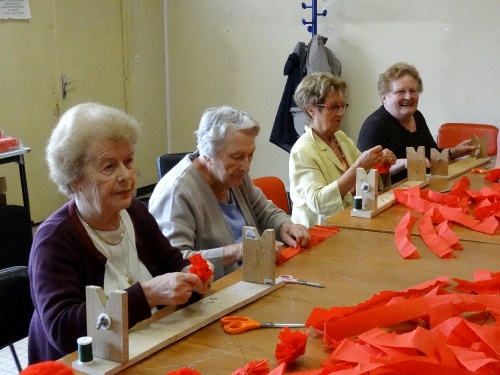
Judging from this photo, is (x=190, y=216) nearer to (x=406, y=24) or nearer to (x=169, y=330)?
→ (x=169, y=330)

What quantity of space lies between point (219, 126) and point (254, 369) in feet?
4.05

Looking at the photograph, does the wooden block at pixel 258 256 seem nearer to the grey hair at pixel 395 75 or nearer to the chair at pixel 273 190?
the chair at pixel 273 190

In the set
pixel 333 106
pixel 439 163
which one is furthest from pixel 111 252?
pixel 439 163

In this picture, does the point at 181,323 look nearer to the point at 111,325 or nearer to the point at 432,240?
the point at 111,325

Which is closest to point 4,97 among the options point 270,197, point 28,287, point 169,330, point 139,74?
point 139,74

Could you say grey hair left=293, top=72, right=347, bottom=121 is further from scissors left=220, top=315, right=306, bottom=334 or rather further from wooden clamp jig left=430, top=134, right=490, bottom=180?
scissors left=220, top=315, right=306, bottom=334

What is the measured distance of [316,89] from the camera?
353 cm

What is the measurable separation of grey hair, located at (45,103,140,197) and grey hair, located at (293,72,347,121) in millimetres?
1734

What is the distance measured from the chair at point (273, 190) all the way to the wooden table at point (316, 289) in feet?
2.32

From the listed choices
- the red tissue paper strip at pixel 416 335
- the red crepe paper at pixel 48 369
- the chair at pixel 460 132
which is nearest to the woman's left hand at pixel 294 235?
the red tissue paper strip at pixel 416 335

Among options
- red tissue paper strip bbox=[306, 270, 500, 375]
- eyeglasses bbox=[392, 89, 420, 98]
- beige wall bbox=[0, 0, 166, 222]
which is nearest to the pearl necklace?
red tissue paper strip bbox=[306, 270, 500, 375]

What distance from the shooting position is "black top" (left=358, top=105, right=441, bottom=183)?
Result: 4074 mm

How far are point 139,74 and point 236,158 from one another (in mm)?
4468

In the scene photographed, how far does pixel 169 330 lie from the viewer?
1750 millimetres
